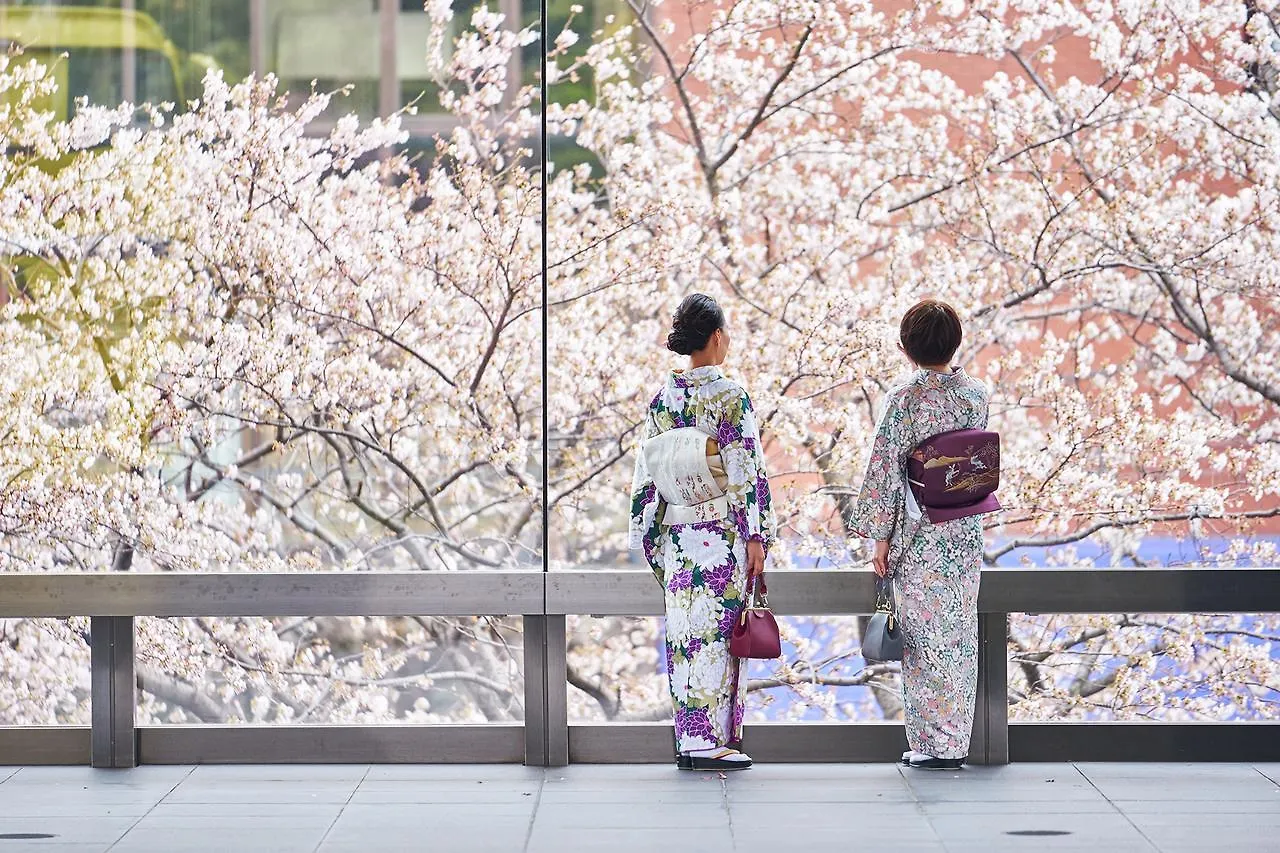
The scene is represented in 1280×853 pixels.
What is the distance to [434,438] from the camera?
4844 mm

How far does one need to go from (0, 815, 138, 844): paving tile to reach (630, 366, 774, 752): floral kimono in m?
1.34

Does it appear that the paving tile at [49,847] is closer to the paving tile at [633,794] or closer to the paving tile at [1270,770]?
the paving tile at [633,794]

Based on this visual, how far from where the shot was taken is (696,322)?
3463 millimetres

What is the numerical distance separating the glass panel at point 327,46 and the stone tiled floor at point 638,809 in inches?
89.5

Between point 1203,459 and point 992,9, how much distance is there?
73.8 inches

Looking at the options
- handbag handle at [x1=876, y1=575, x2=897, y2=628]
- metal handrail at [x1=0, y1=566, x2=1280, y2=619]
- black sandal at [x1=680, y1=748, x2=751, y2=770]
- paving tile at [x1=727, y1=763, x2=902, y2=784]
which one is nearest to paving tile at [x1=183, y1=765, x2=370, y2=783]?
metal handrail at [x1=0, y1=566, x2=1280, y2=619]

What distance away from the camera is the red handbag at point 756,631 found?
3.35 metres

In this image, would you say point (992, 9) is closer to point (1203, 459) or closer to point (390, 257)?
point (1203, 459)

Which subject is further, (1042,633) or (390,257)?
(1042,633)

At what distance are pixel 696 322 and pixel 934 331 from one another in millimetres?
600

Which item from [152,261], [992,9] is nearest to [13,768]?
[152,261]

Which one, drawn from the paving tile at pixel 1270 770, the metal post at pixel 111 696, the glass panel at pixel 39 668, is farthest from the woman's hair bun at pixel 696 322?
the glass panel at pixel 39 668

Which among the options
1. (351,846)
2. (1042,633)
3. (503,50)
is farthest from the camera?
(1042,633)

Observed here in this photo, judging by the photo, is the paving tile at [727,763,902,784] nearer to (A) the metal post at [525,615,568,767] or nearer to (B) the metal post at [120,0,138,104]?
(A) the metal post at [525,615,568,767]
